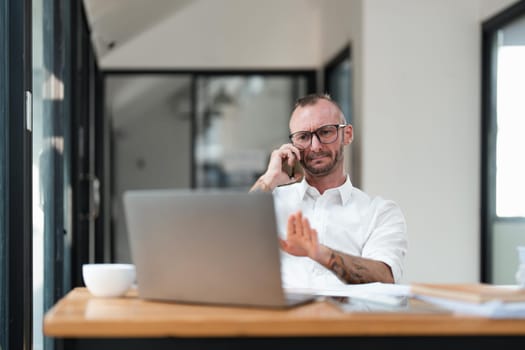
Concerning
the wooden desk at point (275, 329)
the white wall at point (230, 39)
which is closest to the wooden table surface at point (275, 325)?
the wooden desk at point (275, 329)

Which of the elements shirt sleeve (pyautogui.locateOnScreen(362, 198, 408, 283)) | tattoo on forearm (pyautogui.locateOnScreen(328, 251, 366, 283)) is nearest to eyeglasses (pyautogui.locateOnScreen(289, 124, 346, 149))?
shirt sleeve (pyautogui.locateOnScreen(362, 198, 408, 283))

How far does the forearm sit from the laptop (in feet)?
1.01

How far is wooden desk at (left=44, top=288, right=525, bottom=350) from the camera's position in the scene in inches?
59.6

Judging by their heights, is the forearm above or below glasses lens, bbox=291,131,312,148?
below

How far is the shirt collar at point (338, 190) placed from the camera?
284 centimetres

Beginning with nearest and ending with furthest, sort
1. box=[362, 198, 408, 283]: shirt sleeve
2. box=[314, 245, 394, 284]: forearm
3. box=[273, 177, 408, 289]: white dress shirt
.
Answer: box=[314, 245, 394, 284]: forearm
box=[362, 198, 408, 283]: shirt sleeve
box=[273, 177, 408, 289]: white dress shirt

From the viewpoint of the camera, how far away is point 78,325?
1517 mm

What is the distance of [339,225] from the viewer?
2.82m

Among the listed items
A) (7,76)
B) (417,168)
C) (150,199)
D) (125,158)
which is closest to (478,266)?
(417,168)

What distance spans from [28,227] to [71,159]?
179 cm

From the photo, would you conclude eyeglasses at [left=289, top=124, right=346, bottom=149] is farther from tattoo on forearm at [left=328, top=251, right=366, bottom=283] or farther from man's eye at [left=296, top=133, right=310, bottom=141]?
tattoo on forearm at [left=328, top=251, right=366, bottom=283]

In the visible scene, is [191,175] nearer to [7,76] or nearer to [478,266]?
[478,266]

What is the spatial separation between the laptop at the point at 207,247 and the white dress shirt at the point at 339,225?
37.6 inches

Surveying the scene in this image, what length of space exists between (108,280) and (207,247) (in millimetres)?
307
